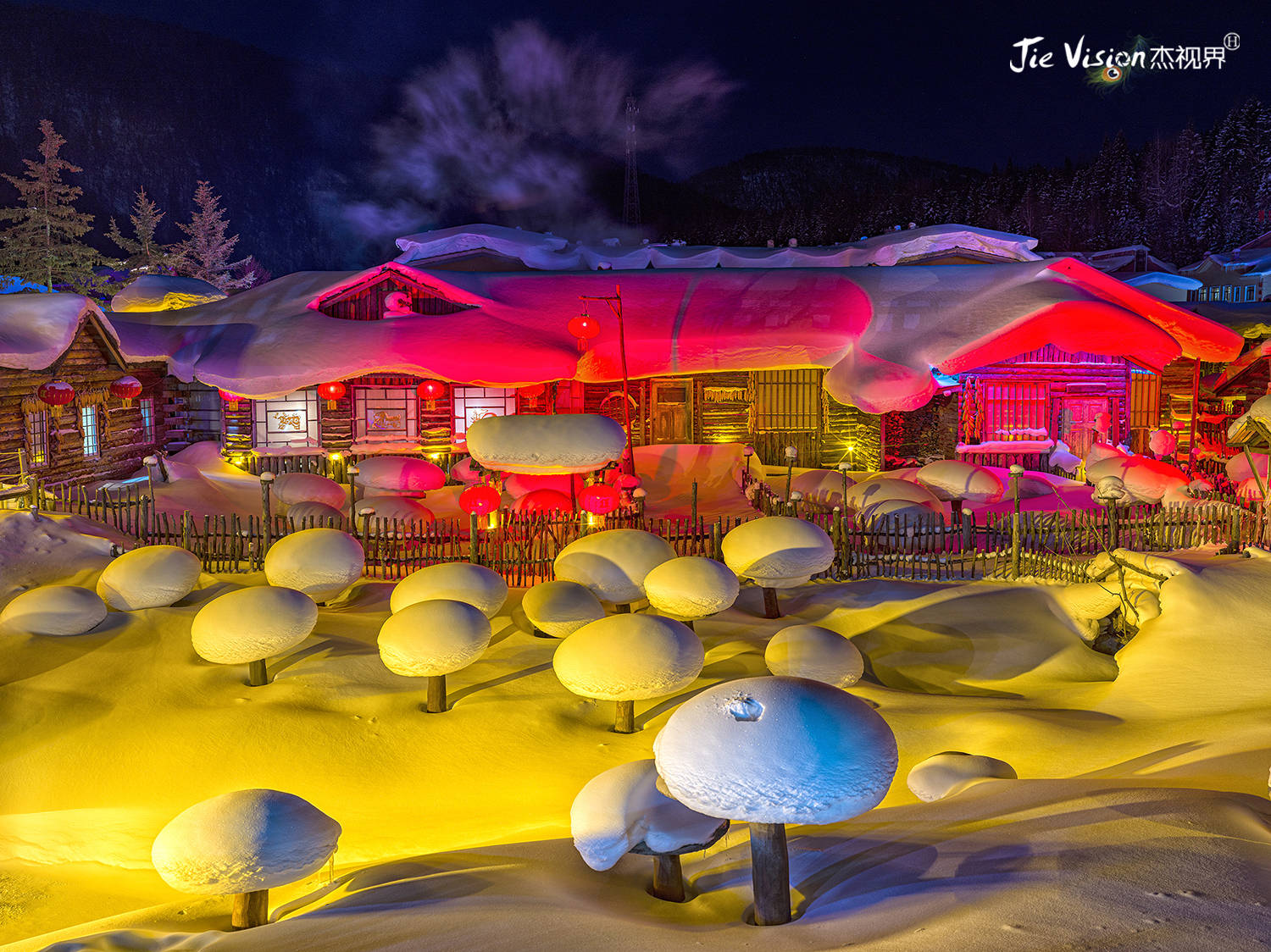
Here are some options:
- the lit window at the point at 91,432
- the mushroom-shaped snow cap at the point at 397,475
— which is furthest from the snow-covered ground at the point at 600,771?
the lit window at the point at 91,432

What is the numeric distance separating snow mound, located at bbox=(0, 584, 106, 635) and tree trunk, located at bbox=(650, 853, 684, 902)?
8321 mm

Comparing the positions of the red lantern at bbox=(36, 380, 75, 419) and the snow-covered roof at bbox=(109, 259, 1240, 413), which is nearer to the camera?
the red lantern at bbox=(36, 380, 75, 419)

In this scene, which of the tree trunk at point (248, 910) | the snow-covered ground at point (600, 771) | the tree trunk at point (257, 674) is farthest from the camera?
the tree trunk at point (257, 674)

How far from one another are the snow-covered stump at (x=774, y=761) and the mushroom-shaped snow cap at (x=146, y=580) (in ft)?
29.0

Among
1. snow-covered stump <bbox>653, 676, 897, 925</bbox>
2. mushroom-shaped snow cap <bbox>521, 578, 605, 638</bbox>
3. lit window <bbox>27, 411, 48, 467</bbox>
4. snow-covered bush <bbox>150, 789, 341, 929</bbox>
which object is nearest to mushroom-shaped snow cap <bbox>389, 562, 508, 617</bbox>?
mushroom-shaped snow cap <bbox>521, 578, 605, 638</bbox>

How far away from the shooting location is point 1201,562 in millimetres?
12250

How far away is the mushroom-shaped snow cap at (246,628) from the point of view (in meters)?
9.80

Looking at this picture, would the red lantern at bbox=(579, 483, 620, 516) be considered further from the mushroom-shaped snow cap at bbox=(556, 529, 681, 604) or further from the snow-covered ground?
the mushroom-shaped snow cap at bbox=(556, 529, 681, 604)

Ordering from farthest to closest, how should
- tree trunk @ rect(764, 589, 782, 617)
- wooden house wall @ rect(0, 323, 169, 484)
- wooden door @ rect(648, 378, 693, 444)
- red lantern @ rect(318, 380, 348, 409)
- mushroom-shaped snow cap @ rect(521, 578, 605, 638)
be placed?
1. wooden door @ rect(648, 378, 693, 444)
2. red lantern @ rect(318, 380, 348, 409)
3. wooden house wall @ rect(0, 323, 169, 484)
4. tree trunk @ rect(764, 589, 782, 617)
5. mushroom-shaped snow cap @ rect(521, 578, 605, 638)

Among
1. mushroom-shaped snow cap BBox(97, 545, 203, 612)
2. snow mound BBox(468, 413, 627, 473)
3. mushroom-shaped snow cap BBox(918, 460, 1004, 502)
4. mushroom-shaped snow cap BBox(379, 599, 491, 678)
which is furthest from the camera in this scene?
mushroom-shaped snow cap BBox(918, 460, 1004, 502)

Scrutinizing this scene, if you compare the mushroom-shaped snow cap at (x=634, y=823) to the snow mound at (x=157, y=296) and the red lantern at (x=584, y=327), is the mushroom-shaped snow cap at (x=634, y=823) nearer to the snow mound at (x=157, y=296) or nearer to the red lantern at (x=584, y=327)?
the red lantern at (x=584, y=327)

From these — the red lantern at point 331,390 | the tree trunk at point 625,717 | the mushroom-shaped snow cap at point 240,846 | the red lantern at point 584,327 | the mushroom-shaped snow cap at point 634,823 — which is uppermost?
the red lantern at point 584,327

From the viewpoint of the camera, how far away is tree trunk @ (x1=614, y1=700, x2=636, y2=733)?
374 inches

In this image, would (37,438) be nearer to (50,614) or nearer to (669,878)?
(50,614)
